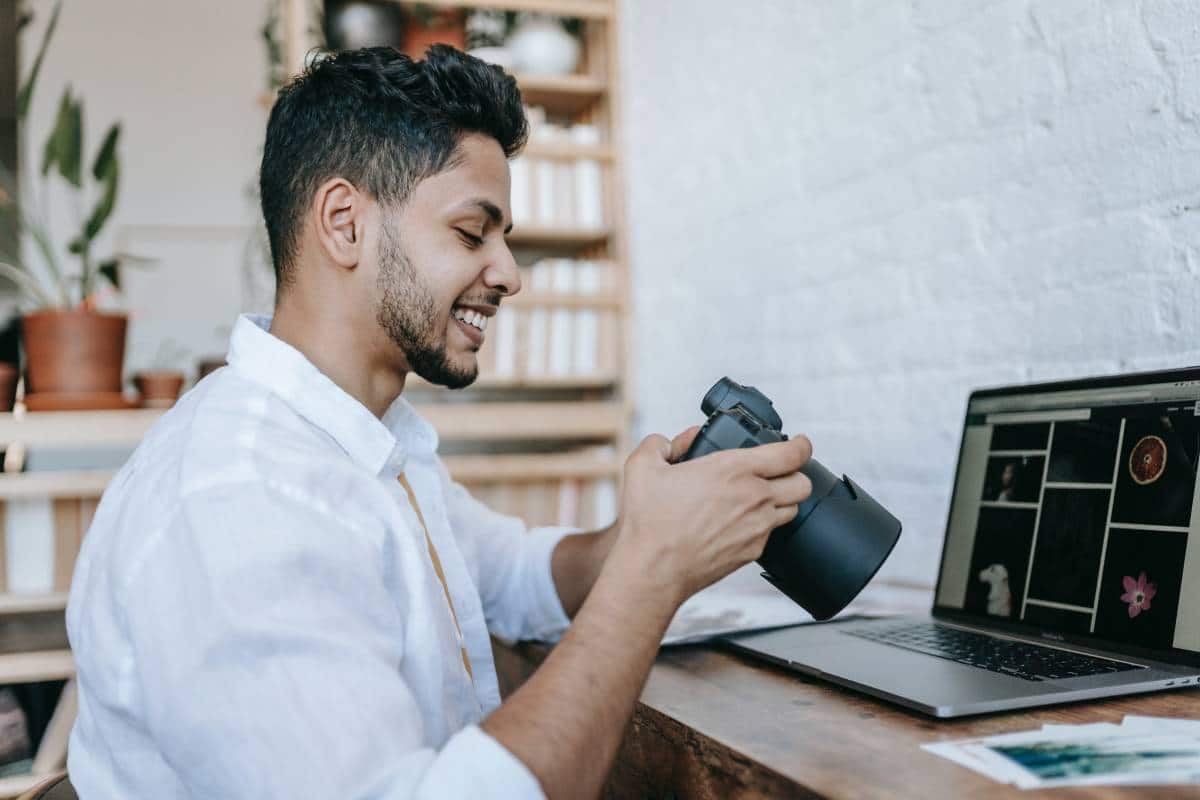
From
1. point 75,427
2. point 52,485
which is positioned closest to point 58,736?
point 52,485

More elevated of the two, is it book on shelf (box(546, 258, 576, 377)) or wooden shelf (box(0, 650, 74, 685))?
book on shelf (box(546, 258, 576, 377))

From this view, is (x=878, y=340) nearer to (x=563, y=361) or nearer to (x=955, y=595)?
(x=955, y=595)

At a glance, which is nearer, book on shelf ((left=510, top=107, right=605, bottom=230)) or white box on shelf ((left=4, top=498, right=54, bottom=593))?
white box on shelf ((left=4, top=498, right=54, bottom=593))

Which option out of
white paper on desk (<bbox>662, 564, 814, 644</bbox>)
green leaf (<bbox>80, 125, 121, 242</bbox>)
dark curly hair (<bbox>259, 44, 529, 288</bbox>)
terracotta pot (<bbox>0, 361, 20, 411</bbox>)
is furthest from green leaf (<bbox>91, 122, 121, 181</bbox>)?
white paper on desk (<bbox>662, 564, 814, 644</bbox>)

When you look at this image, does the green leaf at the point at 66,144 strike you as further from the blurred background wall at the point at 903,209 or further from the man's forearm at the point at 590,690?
the man's forearm at the point at 590,690

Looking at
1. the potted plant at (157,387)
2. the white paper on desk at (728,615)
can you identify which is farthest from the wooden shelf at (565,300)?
the white paper on desk at (728,615)

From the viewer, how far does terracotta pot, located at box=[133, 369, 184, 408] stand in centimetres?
180

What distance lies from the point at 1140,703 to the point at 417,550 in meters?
0.56

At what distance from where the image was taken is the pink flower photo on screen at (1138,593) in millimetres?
863

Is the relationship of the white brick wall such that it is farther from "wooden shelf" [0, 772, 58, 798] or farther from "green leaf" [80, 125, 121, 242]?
"wooden shelf" [0, 772, 58, 798]

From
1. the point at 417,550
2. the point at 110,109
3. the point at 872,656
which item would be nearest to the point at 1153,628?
the point at 872,656

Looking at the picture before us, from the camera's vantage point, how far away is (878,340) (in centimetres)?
147

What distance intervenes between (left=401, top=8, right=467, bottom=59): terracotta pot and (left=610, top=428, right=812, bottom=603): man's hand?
1.89m

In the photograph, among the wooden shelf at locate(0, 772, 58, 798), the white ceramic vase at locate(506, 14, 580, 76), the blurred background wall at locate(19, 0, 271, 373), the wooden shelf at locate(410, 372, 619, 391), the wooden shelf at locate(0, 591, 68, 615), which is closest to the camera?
the wooden shelf at locate(0, 772, 58, 798)
